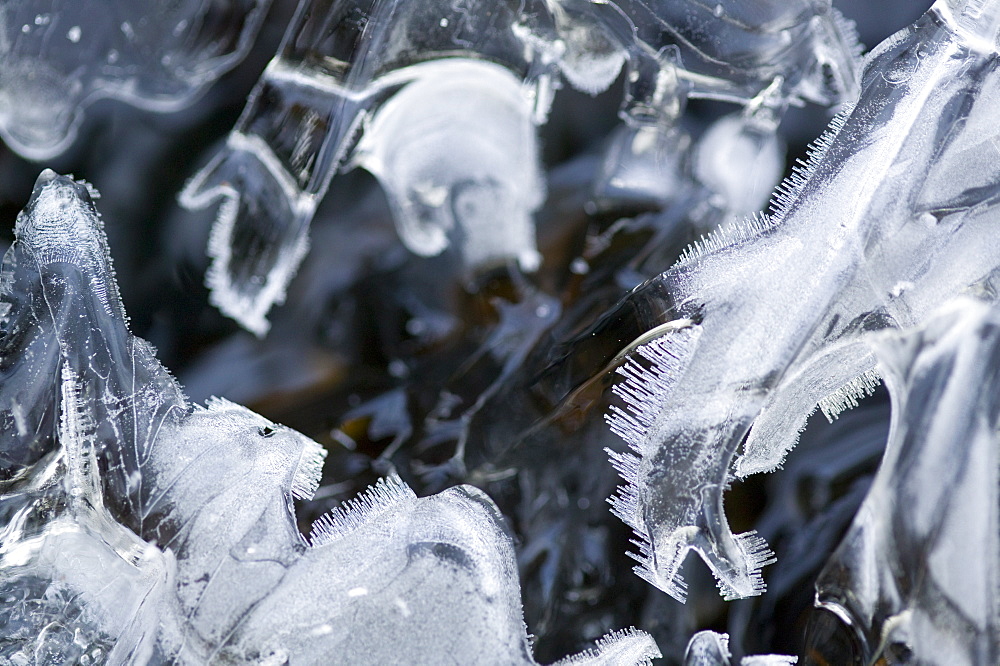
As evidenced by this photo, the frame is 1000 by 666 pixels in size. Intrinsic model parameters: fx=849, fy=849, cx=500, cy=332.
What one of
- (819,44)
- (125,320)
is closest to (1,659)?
(125,320)

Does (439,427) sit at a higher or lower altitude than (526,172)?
lower

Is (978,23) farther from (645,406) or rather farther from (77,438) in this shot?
(77,438)

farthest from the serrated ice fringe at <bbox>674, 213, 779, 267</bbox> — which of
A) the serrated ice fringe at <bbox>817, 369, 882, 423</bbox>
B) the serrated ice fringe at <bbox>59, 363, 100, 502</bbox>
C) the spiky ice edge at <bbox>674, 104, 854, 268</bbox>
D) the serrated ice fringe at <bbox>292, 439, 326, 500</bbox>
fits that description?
the serrated ice fringe at <bbox>59, 363, 100, 502</bbox>

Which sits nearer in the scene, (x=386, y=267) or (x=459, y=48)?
(x=459, y=48)

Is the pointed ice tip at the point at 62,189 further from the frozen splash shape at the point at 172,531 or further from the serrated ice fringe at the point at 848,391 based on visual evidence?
the serrated ice fringe at the point at 848,391

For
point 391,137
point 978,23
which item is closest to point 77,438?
point 391,137

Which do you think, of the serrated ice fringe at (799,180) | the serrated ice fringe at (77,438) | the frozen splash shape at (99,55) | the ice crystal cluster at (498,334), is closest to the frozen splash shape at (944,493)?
the ice crystal cluster at (498,334)

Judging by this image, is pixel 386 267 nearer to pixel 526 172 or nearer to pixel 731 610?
pixel 526 172
